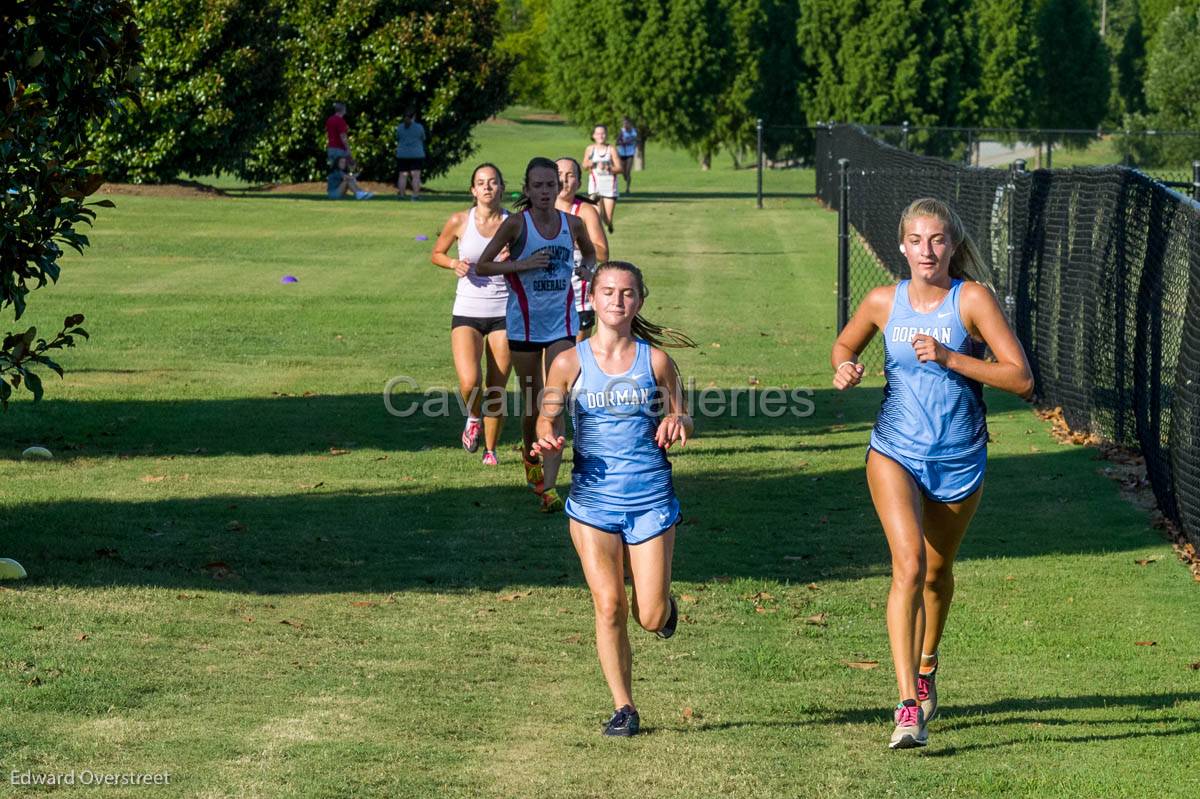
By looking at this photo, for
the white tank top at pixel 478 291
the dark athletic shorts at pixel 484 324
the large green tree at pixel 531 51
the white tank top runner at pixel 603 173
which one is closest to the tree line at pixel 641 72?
the white tank top runner at pixel 603 173

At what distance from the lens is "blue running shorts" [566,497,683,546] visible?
6.32 meters

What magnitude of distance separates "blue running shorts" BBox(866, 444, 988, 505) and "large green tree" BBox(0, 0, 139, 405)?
4129 millimetres

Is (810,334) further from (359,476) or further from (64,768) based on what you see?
(64,768)

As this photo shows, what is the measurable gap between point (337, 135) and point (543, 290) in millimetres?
29370

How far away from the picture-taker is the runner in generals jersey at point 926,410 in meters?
6.32

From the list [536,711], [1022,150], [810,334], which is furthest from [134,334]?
[1022,150]

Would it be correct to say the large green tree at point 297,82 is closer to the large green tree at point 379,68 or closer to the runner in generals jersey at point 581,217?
the large green tree at point 379,68

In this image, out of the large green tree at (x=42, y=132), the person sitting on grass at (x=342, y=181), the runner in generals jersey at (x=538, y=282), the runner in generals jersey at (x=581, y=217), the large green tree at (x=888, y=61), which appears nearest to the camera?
the large green tree at (x=42, y=132)

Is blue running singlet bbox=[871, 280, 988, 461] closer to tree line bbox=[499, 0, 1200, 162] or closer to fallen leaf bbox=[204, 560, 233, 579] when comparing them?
fallen leaf bbox=[204, 560, 233, 579]

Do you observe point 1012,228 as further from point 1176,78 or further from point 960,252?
point 1176,78

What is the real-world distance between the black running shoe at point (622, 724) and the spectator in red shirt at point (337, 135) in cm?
3365

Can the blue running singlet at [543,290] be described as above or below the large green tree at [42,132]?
below

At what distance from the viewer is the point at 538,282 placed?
10.8 metres

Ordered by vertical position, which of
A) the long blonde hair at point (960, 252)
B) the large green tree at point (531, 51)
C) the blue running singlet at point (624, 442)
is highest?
the long blonde hair at point (960, 252)
